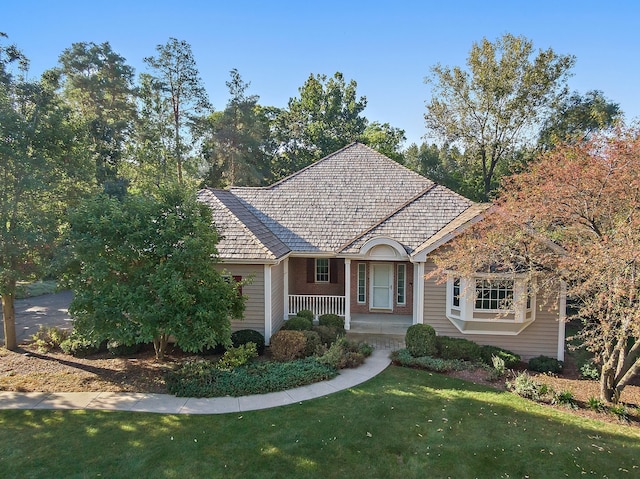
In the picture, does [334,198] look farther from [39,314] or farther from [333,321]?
[39,314]

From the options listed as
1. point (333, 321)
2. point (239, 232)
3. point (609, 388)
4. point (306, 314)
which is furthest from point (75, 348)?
point (609, 388)

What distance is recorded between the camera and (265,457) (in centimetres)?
635

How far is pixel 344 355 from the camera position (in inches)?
418

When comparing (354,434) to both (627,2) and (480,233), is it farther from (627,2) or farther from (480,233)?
(627,2)

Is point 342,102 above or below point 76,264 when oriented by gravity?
above

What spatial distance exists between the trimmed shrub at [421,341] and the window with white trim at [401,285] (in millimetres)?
3853

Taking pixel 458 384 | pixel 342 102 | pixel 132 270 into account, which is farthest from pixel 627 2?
pixel 342 102

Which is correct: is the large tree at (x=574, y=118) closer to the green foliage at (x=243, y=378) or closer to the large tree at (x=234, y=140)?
the large tree at (x=234, y=140)

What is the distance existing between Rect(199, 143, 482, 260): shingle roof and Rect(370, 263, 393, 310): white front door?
1.82 m

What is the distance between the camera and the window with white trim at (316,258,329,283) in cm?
1677

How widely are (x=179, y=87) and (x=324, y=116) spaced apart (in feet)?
44.6

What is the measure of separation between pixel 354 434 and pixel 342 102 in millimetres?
35154

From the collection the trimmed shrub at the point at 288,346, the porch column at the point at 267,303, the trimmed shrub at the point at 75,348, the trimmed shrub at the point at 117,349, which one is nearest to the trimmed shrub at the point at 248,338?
the porch column at the point at 267,303

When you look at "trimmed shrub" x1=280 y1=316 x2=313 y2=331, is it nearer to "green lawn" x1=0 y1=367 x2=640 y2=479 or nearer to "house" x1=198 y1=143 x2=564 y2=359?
"house" x1=198 y1=143 x2=564 y2=359
